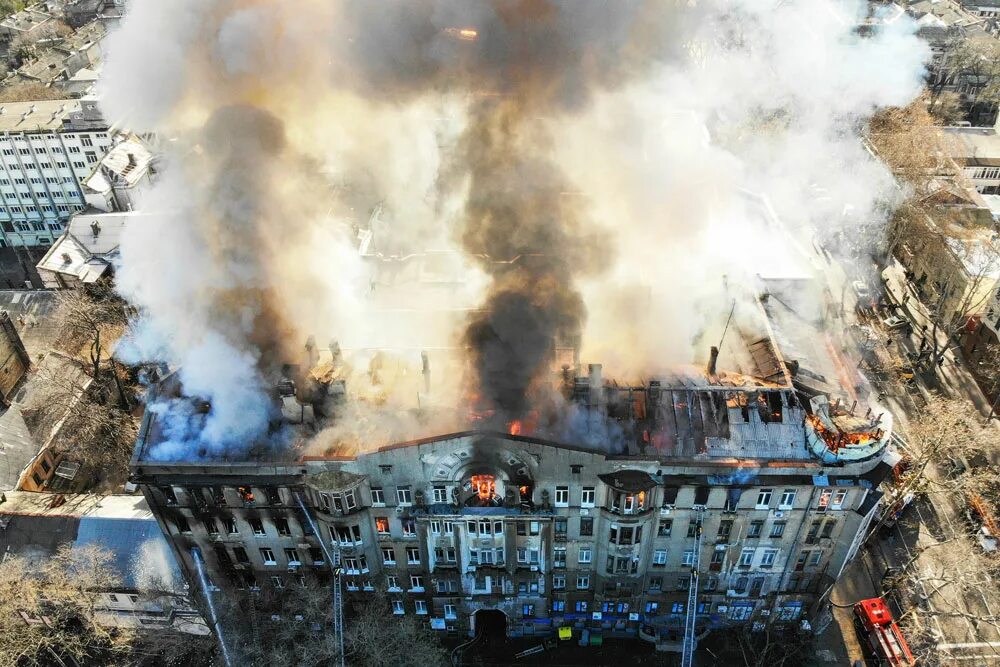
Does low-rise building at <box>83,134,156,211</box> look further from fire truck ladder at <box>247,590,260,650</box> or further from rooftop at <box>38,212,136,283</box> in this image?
fire truck ladder at <box>247,590,260,650</box>

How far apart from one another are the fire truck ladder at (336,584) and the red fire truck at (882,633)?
25.5 m

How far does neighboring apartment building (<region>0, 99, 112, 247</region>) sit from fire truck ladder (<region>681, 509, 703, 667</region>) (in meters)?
58.8

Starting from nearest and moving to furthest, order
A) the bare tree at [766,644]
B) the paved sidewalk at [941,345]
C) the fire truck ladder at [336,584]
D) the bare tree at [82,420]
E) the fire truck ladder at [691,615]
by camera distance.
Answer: the fire truck ladder at [336,584] → the fire truck ladder at [691,615] → the bare tree at [766,644] → the bare tree at [82,420] → the paved sidewalk at [941,345]

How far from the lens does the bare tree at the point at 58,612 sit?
3388 cm

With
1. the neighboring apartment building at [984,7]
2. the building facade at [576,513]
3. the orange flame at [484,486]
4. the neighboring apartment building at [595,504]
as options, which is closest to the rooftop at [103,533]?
the neighboring apartment building at [595,504]

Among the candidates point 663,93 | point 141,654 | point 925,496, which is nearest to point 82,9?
point 663,93

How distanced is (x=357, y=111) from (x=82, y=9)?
93467 millimetres

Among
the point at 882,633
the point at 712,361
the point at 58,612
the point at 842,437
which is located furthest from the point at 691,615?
the point at 58,612

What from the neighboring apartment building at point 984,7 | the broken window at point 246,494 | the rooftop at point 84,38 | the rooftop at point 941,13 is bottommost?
the broken window at point 246,494

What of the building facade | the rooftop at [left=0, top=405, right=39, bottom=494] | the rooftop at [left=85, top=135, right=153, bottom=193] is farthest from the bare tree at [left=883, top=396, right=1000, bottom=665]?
the rooftop at [left=85, top=135, right=153, bottom=193]

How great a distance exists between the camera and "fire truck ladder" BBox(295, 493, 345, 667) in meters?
33.8

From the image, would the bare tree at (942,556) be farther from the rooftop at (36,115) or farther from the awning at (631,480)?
the rooftop at (36,115)

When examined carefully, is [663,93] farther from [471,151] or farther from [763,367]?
[763,367]

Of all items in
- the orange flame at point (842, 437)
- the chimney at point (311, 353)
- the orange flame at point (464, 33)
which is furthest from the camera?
the chimney at point (311, 353)
